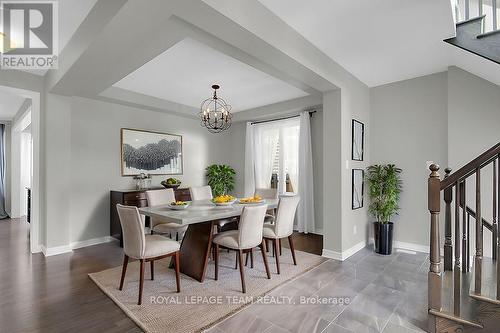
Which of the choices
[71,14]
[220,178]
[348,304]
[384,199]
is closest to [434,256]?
[348,304]

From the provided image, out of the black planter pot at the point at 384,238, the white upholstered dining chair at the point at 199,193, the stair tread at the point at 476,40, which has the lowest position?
the black planter pot at the point at 384,238

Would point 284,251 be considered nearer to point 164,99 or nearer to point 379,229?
point 379,229

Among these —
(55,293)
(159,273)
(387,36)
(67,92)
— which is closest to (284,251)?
(159,273)

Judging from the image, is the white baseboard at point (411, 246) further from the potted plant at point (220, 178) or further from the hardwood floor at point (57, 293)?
the potted plant at point (220, 178)

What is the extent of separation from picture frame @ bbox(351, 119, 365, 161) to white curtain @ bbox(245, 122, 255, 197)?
2.63 m

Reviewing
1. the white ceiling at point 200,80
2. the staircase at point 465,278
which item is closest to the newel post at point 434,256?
the staircase at point 465,278

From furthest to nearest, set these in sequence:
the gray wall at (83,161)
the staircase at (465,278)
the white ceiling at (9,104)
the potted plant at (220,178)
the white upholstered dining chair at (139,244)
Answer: the potted plant at (220,178) → the white ceiling at (9,104) → the gray wall at (83,161) → the white upholstered dining chair at (139,244) → the staircase at (465,278)

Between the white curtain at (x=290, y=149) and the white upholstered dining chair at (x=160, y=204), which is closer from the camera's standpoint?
the white upholstered dining chair at (x=160, y=204)

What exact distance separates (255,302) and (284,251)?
155 centimetres

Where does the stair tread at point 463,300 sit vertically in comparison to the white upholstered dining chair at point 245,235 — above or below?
below

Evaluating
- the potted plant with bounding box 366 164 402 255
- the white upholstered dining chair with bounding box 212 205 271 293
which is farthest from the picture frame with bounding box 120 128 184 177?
the potted plant with bounding box 366 164 402 255

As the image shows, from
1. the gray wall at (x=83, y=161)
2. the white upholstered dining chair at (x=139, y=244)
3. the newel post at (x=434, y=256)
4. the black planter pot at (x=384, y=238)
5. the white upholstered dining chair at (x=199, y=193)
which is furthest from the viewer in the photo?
the white upholstered dining chair at (x=199, y=193)

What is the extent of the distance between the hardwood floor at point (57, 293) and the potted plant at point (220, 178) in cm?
249

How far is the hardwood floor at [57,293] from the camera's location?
2.04 meters
